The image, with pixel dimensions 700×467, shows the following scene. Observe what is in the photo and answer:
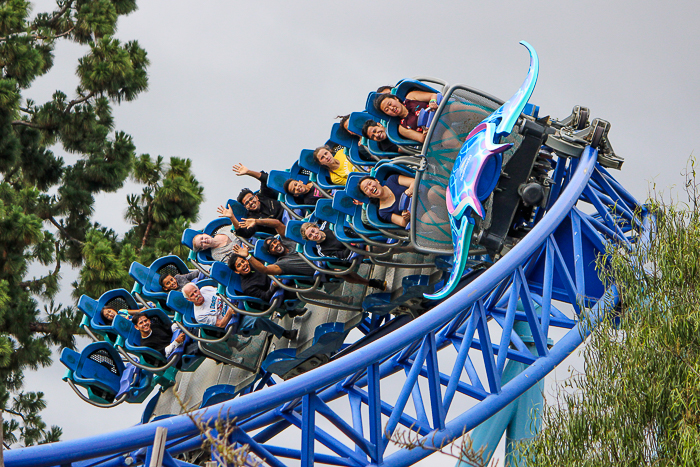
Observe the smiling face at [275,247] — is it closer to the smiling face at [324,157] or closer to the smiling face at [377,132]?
the smiling face at [324,157]

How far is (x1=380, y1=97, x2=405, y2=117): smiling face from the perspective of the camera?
24.1 feet

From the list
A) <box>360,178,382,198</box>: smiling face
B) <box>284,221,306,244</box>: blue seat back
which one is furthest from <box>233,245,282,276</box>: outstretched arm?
<box>360,178,382,198</box>: smiling face

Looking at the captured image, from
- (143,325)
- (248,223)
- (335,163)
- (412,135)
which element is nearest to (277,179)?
(248,223)

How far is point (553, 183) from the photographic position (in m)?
7.23

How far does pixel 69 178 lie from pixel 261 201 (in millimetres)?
6571

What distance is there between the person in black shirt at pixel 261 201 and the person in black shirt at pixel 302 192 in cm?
37

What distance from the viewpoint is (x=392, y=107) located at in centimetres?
736

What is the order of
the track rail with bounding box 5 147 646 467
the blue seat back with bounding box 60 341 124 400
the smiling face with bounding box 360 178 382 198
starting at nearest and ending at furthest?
the track rail with bounding box 5 147 646 467 → the smiling face with bounding box 360 178 382 198 → the blue seat back with bounding box 60 341 124 400

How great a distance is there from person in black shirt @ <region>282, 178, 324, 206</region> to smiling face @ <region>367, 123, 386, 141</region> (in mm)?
964

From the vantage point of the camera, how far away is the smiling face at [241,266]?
7723mm

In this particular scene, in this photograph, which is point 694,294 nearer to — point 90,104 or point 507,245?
point 507,245

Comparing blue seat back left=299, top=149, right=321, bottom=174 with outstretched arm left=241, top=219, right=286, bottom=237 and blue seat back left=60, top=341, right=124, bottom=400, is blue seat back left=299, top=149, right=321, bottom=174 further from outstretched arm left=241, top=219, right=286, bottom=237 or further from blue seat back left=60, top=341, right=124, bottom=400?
blue seat back left=60, top=341, right=124, bottom=400

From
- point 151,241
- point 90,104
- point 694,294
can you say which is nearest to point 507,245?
point 694,294

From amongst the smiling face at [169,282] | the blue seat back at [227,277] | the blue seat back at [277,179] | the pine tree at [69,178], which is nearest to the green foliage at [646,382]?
the blue seat back at [227,277]
